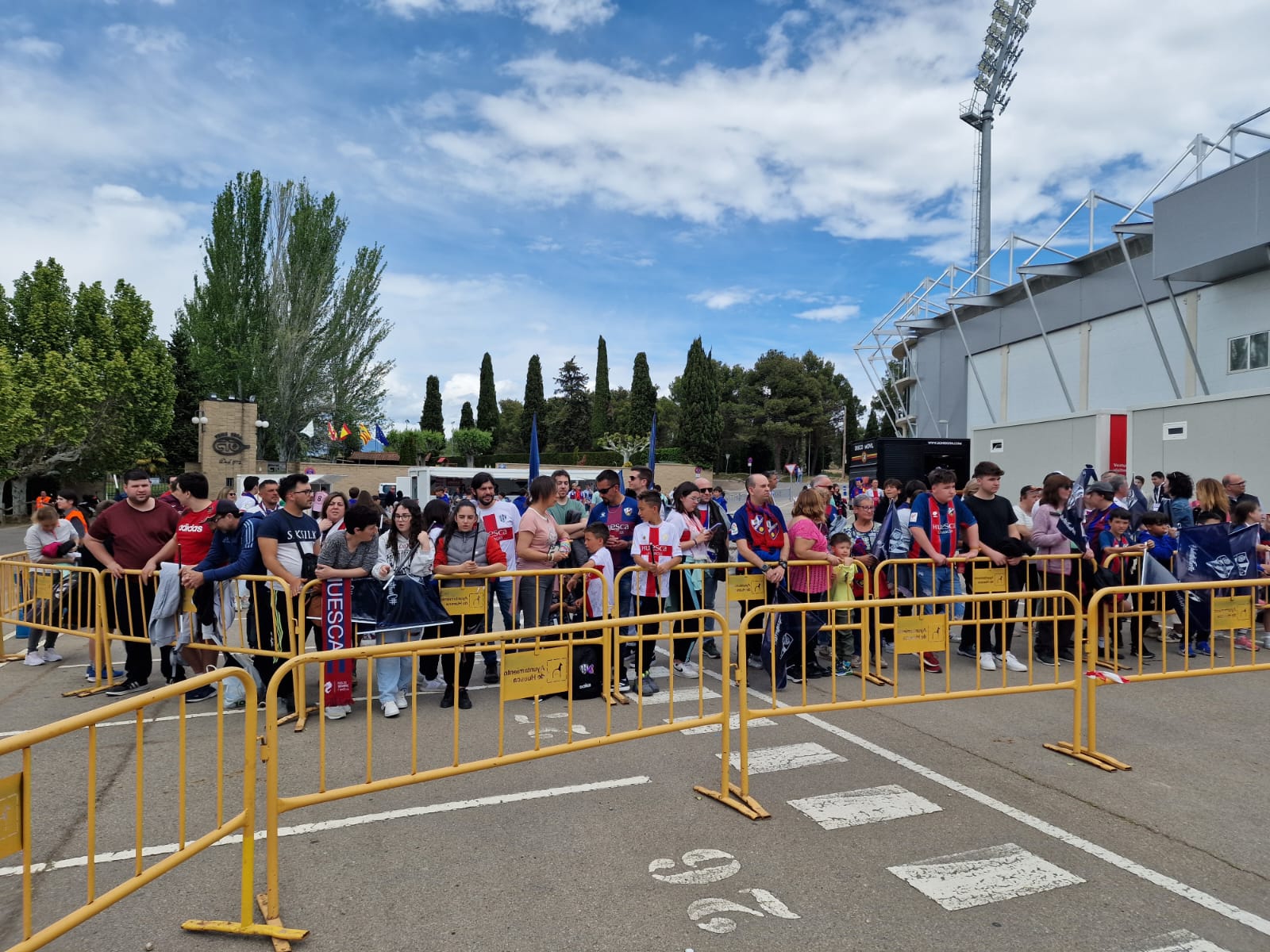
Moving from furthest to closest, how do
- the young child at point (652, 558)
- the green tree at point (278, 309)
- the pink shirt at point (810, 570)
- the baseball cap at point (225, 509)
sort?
the green tree at point (278, 309) < the pink shirt at point (810, 570) < the young child at point (652, 558) < the baseball cap at point (225, 509)

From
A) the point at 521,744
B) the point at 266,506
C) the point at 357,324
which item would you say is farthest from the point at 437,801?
the point at 357,324

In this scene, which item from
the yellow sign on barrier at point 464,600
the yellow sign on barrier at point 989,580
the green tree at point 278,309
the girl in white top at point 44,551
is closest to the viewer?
the yellow sign on barrier at point 464,600

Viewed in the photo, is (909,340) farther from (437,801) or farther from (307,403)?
(437,801)

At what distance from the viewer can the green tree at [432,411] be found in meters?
84.8

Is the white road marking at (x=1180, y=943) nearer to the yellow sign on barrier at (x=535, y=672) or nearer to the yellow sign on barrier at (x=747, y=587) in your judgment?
the yellow sign on barrier at (x=535, y=672)

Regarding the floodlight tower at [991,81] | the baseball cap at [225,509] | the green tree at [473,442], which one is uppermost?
the floodlight tower at [991,81]

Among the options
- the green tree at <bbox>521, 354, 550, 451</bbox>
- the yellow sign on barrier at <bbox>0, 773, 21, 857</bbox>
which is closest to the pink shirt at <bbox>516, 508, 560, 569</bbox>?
the yellow sign on barrier at <bbox>0, 773, 21, 857</bbox>

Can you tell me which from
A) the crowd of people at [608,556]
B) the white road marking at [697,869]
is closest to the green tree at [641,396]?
the crowd of people at [608,556]

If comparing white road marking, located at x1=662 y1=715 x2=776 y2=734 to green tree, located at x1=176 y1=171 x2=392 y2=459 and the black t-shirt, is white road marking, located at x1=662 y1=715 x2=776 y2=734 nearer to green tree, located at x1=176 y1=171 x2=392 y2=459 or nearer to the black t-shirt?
the black t-shirt

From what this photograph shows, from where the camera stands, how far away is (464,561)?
261 inches

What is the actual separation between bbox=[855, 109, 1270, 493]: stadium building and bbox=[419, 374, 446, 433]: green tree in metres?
56.3

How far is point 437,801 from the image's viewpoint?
443cm

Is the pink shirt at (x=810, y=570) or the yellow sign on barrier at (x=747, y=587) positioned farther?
the yellow sign on barrier at (x=747, y=587)

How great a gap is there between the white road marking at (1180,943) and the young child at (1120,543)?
→ 5579mm
